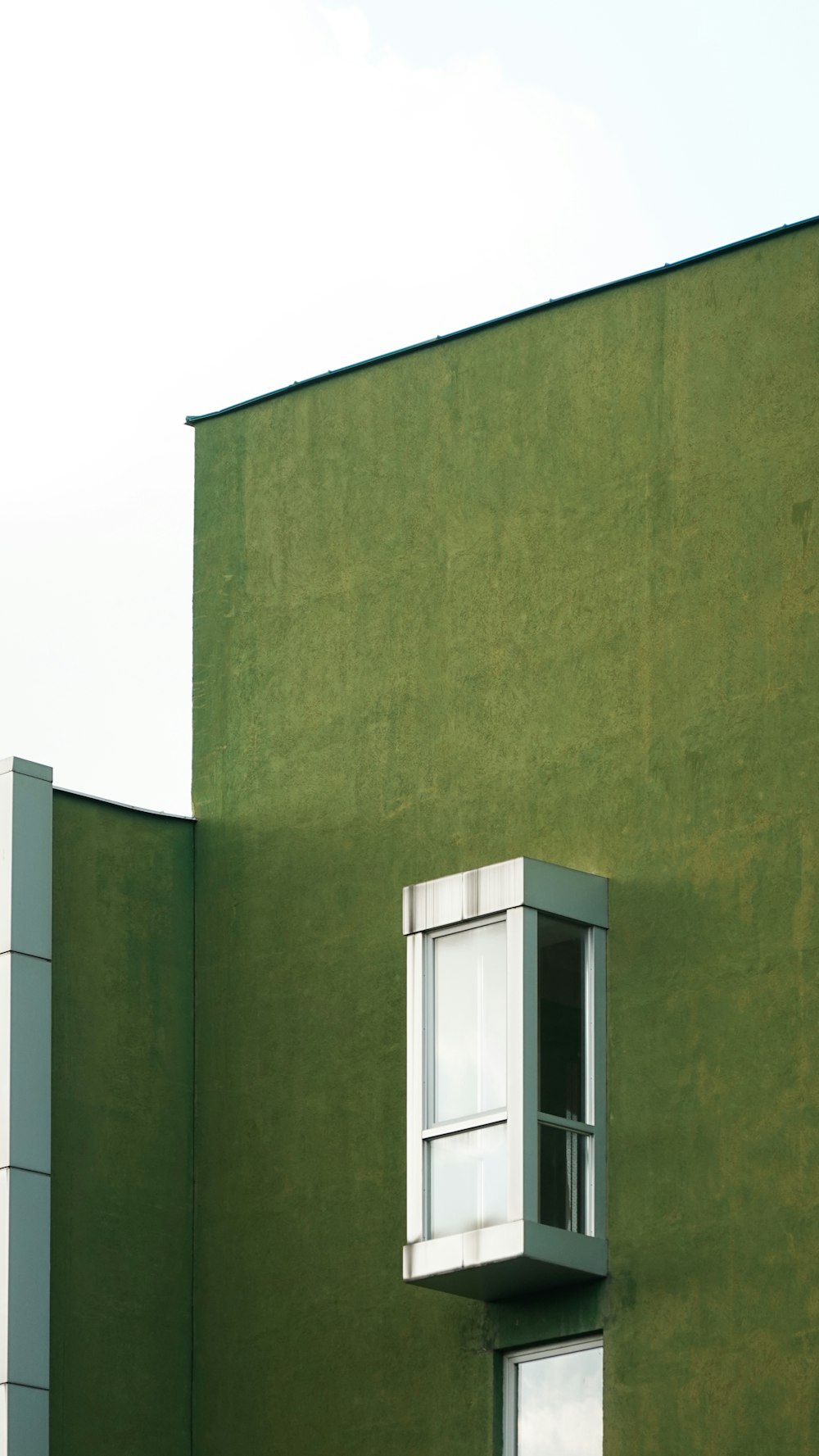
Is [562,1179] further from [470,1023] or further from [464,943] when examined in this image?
[464,943]

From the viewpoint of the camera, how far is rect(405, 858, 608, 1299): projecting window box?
57.4 ft

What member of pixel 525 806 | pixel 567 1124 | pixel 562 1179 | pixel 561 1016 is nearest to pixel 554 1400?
pixel 562 1179

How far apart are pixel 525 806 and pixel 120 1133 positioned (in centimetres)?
402

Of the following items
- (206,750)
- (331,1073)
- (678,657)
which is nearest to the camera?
(678,657)

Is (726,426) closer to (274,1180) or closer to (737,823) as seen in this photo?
(737,823)

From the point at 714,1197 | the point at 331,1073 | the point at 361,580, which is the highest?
the point at 361,580

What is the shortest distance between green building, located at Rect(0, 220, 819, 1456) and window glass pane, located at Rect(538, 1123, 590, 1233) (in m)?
0.03

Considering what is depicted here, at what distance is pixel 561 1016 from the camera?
18.1 m

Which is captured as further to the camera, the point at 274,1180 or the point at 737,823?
the point at 274,1180

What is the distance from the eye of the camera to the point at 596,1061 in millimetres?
18016

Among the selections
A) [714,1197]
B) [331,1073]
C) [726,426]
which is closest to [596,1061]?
[714,1197]

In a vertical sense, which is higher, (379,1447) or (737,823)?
(737,823)

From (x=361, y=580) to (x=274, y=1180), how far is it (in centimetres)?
455

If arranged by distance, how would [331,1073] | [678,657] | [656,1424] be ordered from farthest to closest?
[331,1073], [678,657], [656,1424]
